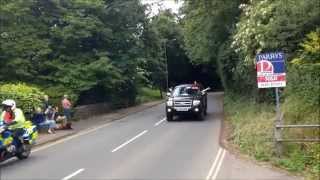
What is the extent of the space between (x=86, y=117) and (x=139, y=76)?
10371mm

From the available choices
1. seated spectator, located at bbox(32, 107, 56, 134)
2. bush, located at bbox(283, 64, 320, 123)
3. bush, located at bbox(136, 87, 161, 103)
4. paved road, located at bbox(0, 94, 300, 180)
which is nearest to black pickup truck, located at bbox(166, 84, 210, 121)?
paved road, located at bbox(0, 94, 300, 180)

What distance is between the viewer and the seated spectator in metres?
26.1

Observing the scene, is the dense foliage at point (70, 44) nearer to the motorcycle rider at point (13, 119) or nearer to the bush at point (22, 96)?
the bush at point (22, 96)

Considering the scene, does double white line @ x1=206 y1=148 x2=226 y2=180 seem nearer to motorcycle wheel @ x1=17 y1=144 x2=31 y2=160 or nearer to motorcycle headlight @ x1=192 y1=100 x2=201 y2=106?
motorcycle wheel @ x1=17 y1=144 x2=31 y2=160

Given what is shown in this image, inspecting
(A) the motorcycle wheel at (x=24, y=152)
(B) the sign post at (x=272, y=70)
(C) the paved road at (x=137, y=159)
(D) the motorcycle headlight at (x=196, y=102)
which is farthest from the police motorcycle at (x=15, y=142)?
(D) the motorcycle headlight at (x=196, y=102)

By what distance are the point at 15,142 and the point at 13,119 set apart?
0.85m

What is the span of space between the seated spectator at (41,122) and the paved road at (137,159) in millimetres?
1412

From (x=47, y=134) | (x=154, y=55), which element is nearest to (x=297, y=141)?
(x=47, y=134)

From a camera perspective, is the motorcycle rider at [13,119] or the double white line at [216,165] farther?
the motorcycle rider at [13,119]

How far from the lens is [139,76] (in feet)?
149

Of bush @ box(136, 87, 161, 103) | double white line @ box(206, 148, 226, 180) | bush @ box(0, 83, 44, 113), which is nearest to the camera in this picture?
double white line @ box(206, 148, 226, 180)

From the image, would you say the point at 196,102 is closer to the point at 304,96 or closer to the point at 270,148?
the point at 304,96

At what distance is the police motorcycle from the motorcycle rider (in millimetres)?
72

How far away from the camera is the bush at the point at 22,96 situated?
26.1 metres
